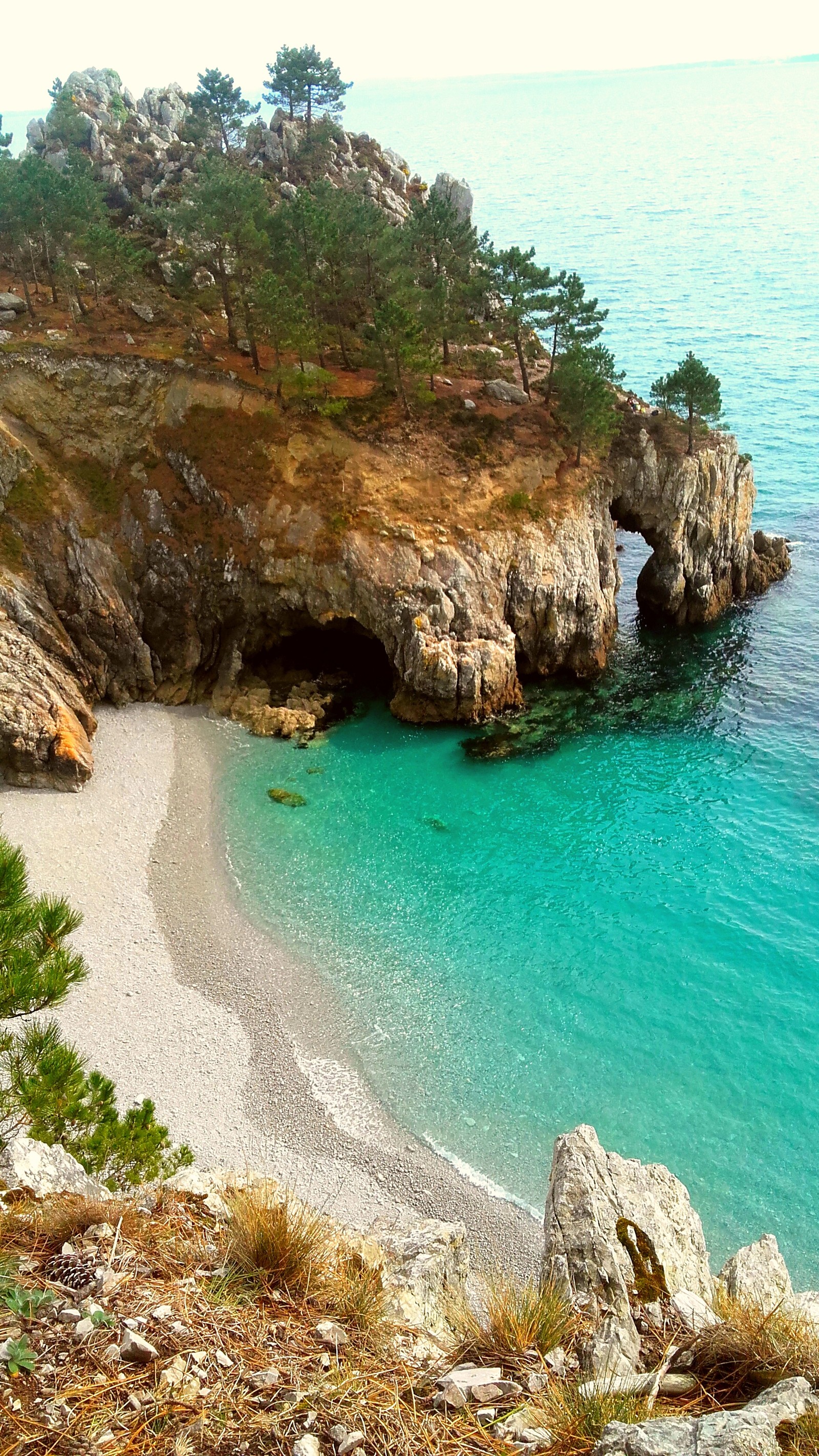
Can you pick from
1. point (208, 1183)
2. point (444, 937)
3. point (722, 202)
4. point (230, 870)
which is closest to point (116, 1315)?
point (208, 1183)

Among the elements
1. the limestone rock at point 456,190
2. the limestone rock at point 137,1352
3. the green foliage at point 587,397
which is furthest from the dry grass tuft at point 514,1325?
the limestone rock at point 456,190

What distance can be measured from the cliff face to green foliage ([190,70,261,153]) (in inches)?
1983

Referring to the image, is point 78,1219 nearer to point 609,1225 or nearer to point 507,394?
point 609,1225

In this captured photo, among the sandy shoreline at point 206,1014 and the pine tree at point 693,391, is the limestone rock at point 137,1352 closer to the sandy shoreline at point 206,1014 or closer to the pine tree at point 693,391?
the sandy shoreline at point 206,1014

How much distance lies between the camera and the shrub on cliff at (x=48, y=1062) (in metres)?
15.1

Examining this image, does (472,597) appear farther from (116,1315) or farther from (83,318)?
(116,1315)

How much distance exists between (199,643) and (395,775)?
17.0 m

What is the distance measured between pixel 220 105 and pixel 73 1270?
109 meters

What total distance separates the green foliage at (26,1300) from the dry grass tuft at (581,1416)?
6.71 meters

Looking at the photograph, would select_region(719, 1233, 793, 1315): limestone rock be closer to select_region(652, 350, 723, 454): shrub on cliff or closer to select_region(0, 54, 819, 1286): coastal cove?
select_region(0, 54, 819, 1286): coastal cove

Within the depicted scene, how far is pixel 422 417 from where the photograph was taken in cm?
6191

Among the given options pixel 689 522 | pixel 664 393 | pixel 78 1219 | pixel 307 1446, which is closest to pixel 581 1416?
pixel 307 1446

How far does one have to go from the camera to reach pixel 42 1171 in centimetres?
1609

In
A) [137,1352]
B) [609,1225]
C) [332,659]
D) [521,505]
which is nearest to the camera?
[137,1352]
